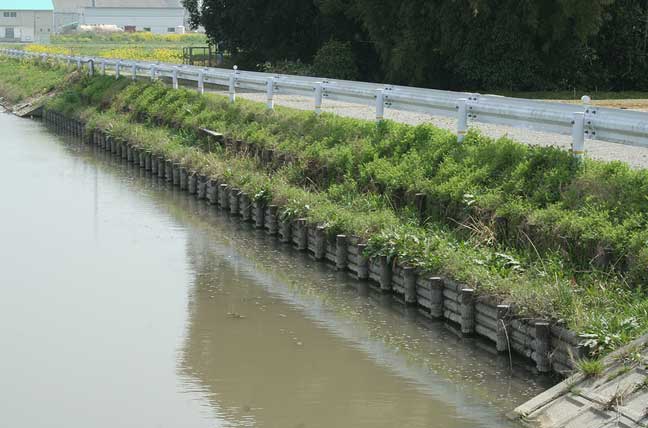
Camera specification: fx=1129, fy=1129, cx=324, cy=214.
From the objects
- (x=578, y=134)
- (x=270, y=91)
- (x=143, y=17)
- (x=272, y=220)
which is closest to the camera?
(x=578, y=134)

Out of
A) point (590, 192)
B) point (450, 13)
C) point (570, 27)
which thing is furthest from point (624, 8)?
point (590, 192)

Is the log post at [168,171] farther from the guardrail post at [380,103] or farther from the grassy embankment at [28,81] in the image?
the grassy embankment at [28,81]

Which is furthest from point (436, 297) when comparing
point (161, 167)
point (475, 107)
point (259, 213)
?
point (161, 167)

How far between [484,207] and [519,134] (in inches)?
227

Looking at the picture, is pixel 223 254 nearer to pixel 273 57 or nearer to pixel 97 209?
pixel 97 209

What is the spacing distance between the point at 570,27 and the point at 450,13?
405 centimetres

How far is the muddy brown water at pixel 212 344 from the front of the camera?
1059 cm

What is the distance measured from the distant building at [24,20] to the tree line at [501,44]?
309ft

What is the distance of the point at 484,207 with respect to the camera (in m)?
14.3

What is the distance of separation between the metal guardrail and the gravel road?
23.6 inches

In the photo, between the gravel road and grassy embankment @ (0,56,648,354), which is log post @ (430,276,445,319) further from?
the gravel road

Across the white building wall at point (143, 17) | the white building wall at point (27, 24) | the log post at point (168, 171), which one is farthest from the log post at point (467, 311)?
the white building wall at point (143, 17)

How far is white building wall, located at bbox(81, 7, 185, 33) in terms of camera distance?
155 meters

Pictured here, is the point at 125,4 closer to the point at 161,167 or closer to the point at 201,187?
the point at 161,167
